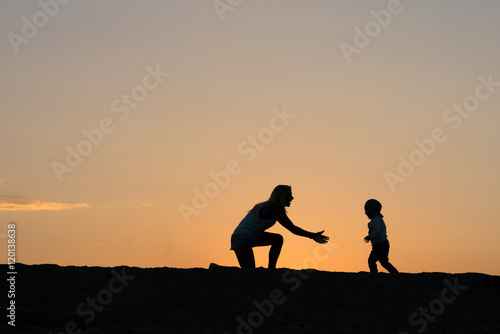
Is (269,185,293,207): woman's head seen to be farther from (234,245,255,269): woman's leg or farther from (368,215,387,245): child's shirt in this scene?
(368,215,387,245): child's shirt

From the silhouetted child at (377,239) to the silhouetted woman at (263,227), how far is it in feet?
7.50

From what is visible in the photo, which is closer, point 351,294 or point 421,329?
point 421,329

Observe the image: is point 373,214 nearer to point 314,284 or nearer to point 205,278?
point 314,284

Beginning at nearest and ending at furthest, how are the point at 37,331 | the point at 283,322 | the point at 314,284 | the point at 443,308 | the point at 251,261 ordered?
the point at 37,331 → the point at 283,322 → the point at 443,308 → the point at 314,284 → the point at 251,261

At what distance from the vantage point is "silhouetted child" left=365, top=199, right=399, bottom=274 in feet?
42.4

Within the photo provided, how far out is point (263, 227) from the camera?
1153 centimetres

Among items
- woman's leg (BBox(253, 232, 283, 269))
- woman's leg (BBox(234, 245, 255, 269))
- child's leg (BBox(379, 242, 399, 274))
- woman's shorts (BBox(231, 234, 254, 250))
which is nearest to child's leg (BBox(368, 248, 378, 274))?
child's leg (BBox(379, 242, 399, 274))

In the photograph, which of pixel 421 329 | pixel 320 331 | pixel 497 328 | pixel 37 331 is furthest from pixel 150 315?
pixel 497 328

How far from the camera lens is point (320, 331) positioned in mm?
8664

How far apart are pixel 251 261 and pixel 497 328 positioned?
428 cm

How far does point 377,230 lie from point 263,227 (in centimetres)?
263

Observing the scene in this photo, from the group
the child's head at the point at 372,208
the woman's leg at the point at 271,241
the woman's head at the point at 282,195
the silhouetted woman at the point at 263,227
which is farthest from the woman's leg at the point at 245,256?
the child's head at the point at 372,208

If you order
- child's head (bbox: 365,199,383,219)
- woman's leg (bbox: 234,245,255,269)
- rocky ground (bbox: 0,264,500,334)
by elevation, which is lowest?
rocky ground (bbox: 0,264,500,334)

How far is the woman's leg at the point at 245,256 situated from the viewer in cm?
1157
